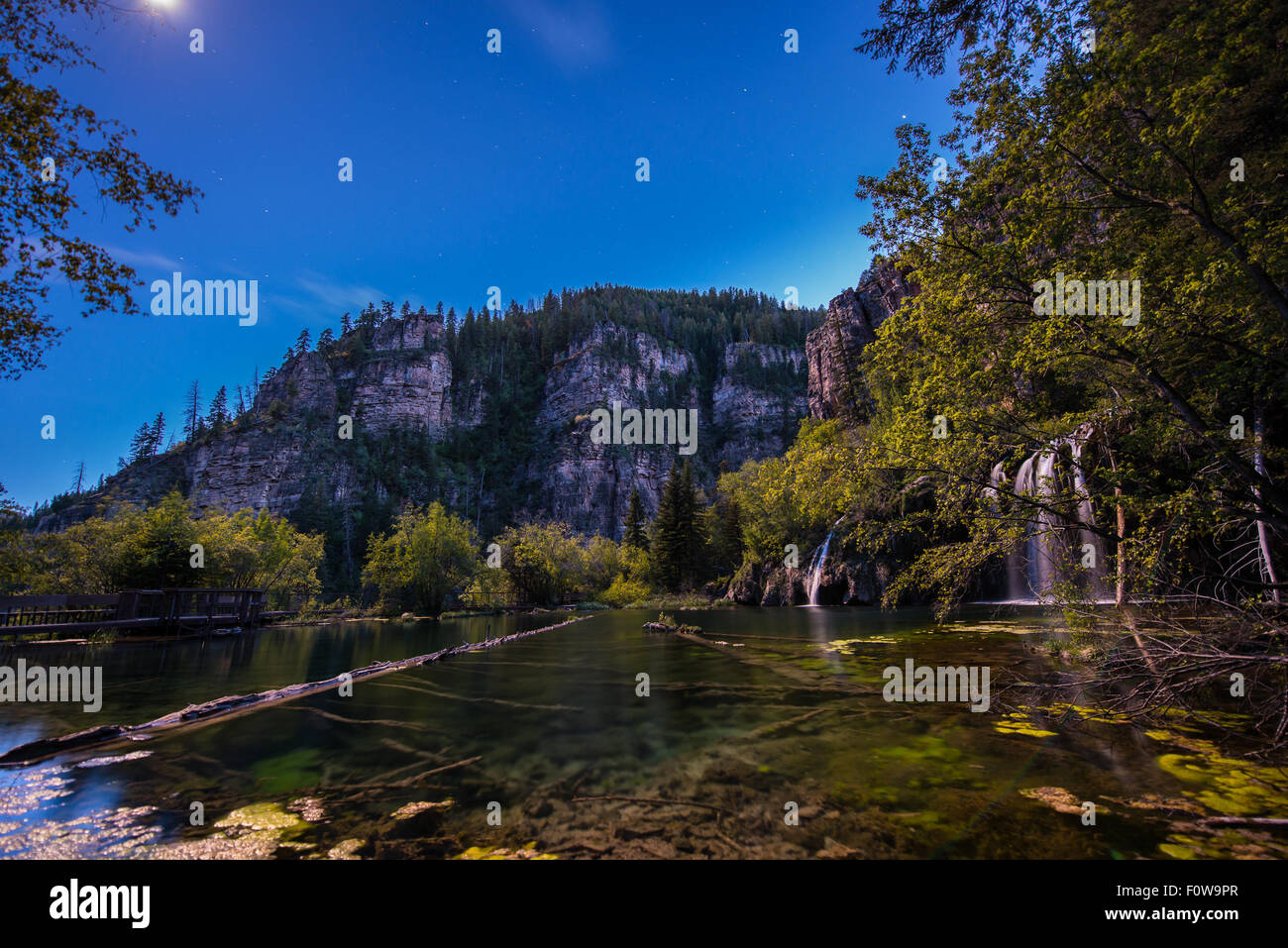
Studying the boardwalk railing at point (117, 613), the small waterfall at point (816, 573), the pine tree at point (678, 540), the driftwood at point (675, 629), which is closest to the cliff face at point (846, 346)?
the small waterfall at point (816, 573)

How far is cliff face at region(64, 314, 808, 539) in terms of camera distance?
87.9 metres

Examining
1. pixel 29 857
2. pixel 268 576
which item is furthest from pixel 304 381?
pixel 29 857

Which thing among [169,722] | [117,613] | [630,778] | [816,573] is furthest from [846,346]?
[117,613]

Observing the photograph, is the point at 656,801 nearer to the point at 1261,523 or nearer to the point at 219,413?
the point at 1261,523

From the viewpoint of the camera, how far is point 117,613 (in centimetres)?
2058

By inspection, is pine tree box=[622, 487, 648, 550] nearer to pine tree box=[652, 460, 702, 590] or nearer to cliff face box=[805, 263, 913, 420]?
pine tree box=[652, 460, 702, 590]

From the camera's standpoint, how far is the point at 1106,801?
12.4 ft

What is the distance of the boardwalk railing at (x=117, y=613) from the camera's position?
17234 mm

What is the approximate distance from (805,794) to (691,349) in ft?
461

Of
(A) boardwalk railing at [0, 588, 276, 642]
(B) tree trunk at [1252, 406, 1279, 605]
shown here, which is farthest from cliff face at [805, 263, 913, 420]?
(A) boardwalk railing at [0, 588, 276, 642]

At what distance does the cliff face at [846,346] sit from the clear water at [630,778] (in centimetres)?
5129

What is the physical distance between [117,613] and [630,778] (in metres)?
27.7

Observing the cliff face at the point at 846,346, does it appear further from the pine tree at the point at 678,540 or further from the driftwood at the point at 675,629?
the driftwood at the point at 675,629
